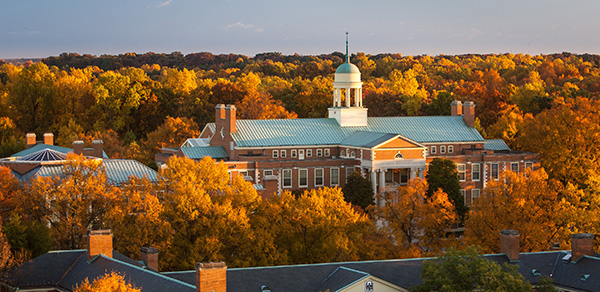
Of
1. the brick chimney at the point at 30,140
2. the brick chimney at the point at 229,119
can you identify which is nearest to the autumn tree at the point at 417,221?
the brick chimney at the point at 229,119

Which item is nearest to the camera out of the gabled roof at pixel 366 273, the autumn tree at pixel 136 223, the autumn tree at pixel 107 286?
the autumn tree at pixel 107 286

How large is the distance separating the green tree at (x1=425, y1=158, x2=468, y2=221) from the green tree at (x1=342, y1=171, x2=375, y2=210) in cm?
544

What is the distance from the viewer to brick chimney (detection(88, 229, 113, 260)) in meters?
48.6

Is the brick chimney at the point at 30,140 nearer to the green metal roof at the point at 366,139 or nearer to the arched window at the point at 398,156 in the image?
the green metal roof at the point at 366,139

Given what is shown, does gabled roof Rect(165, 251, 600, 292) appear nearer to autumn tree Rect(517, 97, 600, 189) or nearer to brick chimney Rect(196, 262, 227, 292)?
brick chimney Rect(196, 262, 227, 292)

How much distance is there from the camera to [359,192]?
3457 inches

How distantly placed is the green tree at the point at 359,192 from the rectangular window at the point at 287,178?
22.4 ft

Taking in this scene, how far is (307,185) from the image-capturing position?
9450 cm

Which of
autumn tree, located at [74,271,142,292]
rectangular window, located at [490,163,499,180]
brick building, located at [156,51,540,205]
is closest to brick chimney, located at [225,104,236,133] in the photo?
brick building, located at [156,51,540,205]

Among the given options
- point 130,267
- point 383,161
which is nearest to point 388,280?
point 130,267

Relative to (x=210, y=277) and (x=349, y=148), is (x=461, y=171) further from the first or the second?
(x=210, y=277)

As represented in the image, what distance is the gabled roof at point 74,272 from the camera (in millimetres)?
43625

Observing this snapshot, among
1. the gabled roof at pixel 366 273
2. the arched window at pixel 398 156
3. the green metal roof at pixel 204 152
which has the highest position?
the green metal roof at pixel 204 152

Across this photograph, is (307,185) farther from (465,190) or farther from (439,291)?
(439,291)
